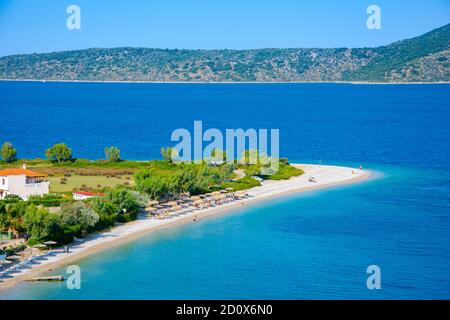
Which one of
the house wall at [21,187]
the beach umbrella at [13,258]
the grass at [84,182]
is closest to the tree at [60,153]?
the grass at [84,182]

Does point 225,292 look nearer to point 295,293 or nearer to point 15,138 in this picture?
point 295,293

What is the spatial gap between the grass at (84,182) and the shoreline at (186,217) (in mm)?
10465

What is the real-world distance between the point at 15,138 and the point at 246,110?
70146 mm

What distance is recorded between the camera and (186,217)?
176ft

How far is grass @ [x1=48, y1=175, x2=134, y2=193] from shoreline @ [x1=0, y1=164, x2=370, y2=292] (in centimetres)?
1047

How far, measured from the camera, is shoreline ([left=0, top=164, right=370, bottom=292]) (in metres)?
40.1

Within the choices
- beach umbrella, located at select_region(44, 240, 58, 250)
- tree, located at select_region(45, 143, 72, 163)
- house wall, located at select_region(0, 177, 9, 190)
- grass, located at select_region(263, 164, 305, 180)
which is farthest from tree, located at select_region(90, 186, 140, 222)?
tree, located at select_region(45, 143, 72, 163)

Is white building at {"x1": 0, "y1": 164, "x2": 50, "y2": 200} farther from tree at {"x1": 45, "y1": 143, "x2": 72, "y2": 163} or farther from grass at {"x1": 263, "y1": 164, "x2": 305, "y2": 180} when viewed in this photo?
grass at {"x1": 263, "y1": 164, "x2": 305, "y2": 180}

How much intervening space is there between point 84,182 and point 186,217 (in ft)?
48.8

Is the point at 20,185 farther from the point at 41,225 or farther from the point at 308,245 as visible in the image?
the point at 308,245

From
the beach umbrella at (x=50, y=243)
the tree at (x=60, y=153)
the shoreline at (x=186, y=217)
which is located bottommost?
the shoreline at (x=186, y=217)

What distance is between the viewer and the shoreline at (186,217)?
40094mm

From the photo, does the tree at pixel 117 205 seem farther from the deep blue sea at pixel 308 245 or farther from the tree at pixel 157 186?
the tree at pixel 157 186
